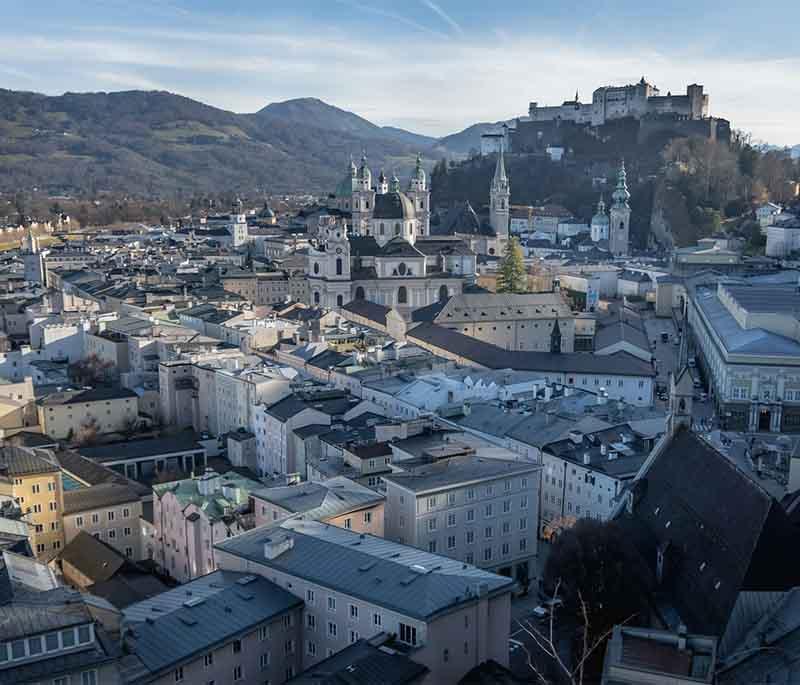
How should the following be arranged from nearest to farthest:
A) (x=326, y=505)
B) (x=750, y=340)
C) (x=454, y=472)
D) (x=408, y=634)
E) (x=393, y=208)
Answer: (x=408, y=634)
(x=326, y=505)
(x=454, y=472)
(x=750, y=340)
(x=393, y=208)

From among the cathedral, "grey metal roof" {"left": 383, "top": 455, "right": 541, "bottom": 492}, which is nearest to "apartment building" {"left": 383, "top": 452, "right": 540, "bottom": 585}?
"grey metal roof" {"left": 383, "top": 455, "right": 541, "bottom": 492}

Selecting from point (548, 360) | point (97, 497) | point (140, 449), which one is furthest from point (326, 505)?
point (548, 360)

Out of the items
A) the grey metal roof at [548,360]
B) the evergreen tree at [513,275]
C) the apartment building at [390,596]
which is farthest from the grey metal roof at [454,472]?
the evergreen tree at [513,275]

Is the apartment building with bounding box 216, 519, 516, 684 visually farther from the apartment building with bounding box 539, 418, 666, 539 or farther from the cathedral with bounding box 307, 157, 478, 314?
the cathedral with bounding box 307, 157, 478, 314

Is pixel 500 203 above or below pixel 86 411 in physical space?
above

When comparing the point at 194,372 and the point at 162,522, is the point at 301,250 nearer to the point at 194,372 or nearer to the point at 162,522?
the point at 194,372

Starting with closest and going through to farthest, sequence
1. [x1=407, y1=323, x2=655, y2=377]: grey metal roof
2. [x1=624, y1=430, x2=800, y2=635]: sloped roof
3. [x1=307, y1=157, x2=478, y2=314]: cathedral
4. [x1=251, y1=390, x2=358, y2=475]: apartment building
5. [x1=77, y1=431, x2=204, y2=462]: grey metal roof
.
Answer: [x1=624, y1=430, x2=800, y2=635]: sloped roof
[x1=251, y1=390, x2=358, y2=475]: apartment building
[x1=77, y1=431, x2=204, y2=462]: grey metal roof
[x1=407, y1=323, x2=655, y2=377]: grey metal roof
[x1=307, y1=157, x2=478, y2=314]: cathedral

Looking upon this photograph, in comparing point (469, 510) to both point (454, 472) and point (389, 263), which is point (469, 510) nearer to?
point (454, 472)
